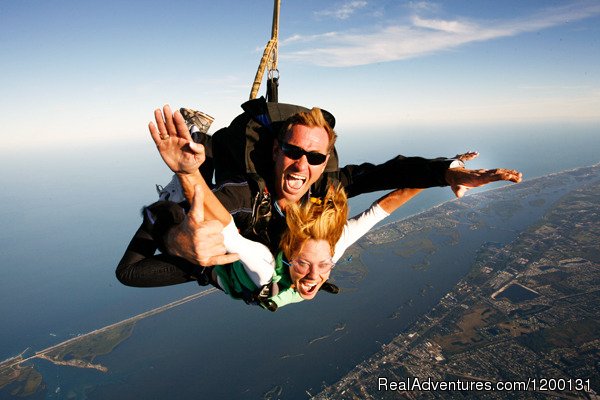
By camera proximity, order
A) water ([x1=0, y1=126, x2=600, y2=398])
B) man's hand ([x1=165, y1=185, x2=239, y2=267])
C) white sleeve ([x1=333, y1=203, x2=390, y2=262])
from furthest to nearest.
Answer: water ([x1=0, y1=126, x2=600, y2=398]) < white sleeve ([x1=333, y1=203, x2=390, y2=262]) < man's hand ([x1=165, y1=185, x2=239, y2=267])

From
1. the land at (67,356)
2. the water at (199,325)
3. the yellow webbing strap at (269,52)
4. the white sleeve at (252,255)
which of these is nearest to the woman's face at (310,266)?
the white sleeve at (252,255)

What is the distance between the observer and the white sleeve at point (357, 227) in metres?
2.81

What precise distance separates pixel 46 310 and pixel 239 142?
205 feet

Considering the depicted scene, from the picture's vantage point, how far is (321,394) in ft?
82.1

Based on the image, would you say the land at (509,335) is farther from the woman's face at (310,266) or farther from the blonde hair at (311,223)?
the blonde hair at (311,223)

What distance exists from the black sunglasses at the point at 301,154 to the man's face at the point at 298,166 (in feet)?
0.07

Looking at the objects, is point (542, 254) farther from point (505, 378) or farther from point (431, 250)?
point (505, 378)

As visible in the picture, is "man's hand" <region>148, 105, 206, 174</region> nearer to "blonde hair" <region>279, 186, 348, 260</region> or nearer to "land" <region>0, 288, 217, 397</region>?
"blonde hair" <region>279, 186, 348, 260</region>

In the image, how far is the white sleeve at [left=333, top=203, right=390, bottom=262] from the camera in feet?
9.22

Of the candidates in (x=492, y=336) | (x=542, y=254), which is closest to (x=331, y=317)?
(x=492, y=336)

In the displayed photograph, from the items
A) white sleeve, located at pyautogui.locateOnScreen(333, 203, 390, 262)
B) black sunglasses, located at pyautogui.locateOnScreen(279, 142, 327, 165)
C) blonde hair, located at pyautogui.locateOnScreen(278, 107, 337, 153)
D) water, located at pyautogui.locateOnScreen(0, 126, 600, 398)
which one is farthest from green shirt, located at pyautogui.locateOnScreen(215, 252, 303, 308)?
water, located at pyautogui.locateOnScreen(0, 126, 600, 398)

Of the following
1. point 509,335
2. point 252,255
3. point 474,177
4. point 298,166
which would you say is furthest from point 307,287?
point 509,335

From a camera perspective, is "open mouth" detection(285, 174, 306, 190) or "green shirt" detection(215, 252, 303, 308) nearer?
"green shirt" detection(215, 252, 303, 308)

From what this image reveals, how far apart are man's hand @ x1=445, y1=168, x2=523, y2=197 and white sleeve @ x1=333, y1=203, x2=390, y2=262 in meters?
0.83
